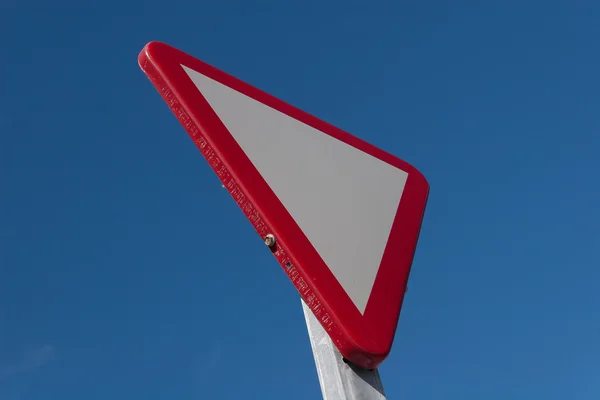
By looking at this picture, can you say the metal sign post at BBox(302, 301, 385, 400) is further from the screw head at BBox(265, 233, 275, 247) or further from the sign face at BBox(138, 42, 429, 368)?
the screw head at BBox(265, 233, 275, 247)

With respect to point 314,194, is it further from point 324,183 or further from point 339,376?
point 339,376

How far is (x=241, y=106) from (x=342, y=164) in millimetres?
300

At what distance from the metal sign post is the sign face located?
32mm

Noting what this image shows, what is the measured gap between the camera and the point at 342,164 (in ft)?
5.21

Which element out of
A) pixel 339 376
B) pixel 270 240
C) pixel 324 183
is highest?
pixel 324 183

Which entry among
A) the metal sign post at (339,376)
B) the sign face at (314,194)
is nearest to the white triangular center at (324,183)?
the sign face at (314,194)

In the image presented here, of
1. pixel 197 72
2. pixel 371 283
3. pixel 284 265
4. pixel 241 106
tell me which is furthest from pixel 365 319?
pixel 197 72

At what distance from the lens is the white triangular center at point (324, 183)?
4.40ft

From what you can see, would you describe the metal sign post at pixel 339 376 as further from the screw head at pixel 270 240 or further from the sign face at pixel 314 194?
the screw head at pixel 270 240

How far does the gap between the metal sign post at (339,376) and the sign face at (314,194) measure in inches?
1.2

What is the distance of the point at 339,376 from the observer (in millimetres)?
1255

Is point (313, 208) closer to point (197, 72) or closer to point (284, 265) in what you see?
point (284, 265)

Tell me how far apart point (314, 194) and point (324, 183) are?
0.06m

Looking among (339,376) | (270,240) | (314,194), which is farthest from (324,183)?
(339,376)
